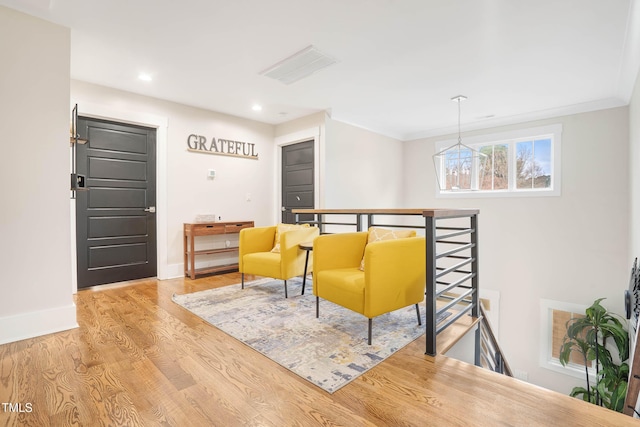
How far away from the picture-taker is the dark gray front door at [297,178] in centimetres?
497

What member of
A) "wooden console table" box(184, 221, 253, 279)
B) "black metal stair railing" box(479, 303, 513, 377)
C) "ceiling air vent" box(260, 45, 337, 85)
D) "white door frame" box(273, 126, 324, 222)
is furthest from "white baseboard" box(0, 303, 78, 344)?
"black metal stair railing" box(479, 303, 513, 377)

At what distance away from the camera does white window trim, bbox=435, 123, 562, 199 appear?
15.2 ft

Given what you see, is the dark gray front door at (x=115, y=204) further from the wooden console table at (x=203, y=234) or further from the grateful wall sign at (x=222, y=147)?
the grateful wall sign at (x=222, y=147)

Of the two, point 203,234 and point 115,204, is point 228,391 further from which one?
point 115,204

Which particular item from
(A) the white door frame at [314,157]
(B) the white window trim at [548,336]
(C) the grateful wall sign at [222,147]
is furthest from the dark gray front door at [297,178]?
(B) the white window trim at [548,336]

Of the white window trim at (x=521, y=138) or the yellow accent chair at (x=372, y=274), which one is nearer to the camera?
the yellow accent chair at (x=372, y=274)

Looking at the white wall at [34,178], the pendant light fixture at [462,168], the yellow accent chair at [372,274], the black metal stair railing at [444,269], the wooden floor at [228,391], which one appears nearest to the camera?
the wooden floor at [228,391]

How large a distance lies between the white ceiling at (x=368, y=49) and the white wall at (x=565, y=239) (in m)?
0.56

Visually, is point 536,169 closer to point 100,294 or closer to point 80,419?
point 80,419

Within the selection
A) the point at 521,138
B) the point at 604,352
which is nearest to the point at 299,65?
the point at 521,138

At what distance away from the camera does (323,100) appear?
4324mm

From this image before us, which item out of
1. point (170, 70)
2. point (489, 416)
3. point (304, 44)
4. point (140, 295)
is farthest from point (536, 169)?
point (140, 295)

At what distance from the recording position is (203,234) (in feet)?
14.0

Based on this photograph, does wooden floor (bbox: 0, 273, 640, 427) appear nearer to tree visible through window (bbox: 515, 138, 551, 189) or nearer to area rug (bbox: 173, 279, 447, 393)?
area rug (bbox: 173, 279, 447, 393)
